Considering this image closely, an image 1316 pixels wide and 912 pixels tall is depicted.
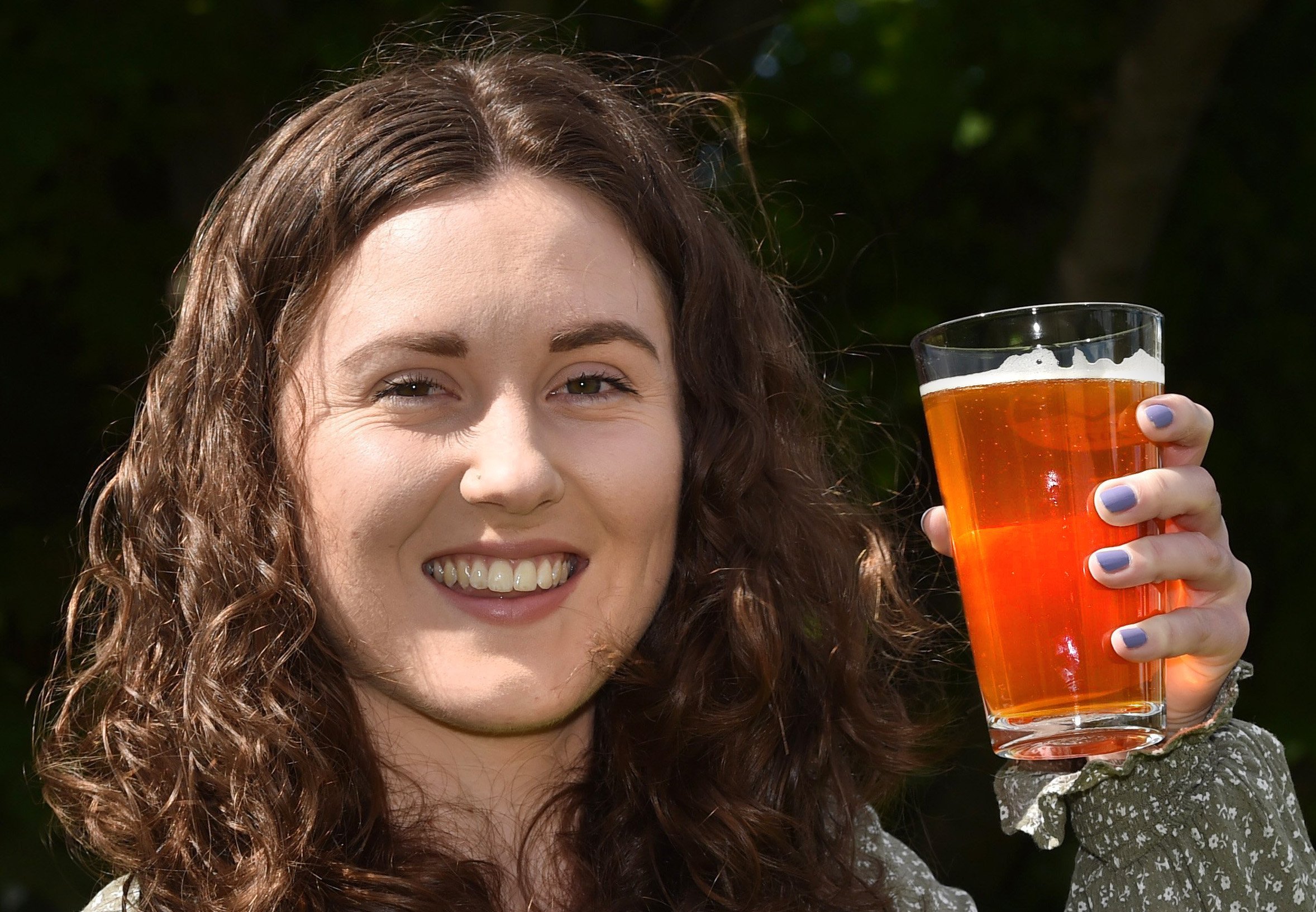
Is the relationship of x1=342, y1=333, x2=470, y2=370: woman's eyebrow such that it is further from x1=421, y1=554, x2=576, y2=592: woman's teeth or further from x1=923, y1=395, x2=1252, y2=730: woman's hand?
x1=923, y1=395, x2=1252, y2=730: woman's hand

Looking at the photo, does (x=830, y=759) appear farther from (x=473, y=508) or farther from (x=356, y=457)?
(x=356, y=457)

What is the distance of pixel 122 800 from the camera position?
79.7 inches

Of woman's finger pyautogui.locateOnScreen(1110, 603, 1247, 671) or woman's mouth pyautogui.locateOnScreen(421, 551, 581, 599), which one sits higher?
woman's mouth pyautogui.locateOnScreen(421, 551, 581, 599)

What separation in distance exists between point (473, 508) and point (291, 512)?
290 millimetres

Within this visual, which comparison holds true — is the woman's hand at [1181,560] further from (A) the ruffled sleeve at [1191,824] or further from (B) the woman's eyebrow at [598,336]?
(B) the woman's eyebrow at [598,336]

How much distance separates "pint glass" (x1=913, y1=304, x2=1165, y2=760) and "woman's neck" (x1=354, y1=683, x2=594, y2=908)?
72 centimetres

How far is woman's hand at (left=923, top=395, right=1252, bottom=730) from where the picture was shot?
184 centimetres

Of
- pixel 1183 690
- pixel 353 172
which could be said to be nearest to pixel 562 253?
pixel 353 172

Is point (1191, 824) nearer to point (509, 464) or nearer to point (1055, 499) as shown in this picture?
point (1055, 499)

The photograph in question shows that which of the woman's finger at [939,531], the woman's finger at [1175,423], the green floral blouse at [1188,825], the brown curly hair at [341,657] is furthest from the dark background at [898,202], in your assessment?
the woman's finger at [1175,423]

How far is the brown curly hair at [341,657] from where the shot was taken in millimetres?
1980

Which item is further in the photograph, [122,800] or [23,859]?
[23,859]

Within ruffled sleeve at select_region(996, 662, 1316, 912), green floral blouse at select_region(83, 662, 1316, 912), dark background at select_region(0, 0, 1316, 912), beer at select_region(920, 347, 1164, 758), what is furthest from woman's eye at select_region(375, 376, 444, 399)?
dark background at select_region(0, 0, 1316, 912)

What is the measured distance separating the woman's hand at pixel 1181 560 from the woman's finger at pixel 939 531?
1.08 feet
